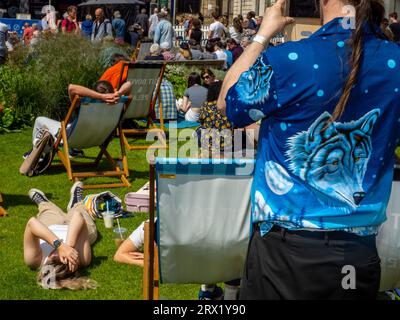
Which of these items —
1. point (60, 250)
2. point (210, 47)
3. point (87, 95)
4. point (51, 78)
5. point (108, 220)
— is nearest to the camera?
point (60, 250)

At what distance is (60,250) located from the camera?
523cm

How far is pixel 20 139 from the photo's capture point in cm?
1116

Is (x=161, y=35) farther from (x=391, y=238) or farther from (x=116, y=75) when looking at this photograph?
(x=391, y=238)

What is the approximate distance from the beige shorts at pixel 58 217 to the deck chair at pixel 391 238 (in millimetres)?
2996

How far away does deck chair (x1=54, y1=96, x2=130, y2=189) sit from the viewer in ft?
28.4

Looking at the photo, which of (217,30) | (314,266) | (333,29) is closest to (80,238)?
(314,266)

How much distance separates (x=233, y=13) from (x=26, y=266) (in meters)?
49.1

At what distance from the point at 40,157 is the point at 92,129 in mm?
713

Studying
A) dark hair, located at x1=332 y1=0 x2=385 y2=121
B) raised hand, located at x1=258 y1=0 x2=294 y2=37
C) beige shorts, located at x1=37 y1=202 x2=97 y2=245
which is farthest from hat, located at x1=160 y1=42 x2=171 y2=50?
dark hair, located at x1=332 y1=0 x2=385 y2=121

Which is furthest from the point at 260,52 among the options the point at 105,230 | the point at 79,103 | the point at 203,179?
the point at 79,103

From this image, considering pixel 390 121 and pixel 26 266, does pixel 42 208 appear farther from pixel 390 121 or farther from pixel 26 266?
pixel 390 121

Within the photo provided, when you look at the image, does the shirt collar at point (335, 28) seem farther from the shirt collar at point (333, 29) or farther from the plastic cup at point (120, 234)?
the plastic cup at point (120, 234)

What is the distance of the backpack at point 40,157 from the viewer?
891 cm

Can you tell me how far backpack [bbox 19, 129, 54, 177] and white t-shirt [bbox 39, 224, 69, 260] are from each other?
9.59 feet
